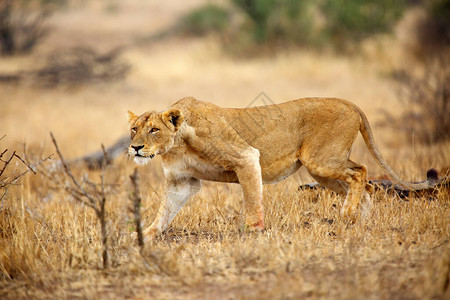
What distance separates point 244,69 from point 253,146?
1379cm

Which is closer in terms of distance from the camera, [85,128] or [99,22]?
[85,128]

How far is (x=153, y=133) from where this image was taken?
439cm

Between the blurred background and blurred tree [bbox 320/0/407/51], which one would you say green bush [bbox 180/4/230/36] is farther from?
blurred tree [bbox 320/0/407/51]

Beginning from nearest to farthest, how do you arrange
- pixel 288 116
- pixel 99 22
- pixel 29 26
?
pixel 288 116, pixel 29 26, pixel 99 22

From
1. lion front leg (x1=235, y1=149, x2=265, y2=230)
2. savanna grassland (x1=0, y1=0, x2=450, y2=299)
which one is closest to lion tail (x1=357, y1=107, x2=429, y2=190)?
savanna grassland (x1=0, y1=0, x2=450, y2=299)

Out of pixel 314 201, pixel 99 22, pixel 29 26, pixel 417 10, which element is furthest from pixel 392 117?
pixel 99 22

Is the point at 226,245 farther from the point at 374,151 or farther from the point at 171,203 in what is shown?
the point at 374,151

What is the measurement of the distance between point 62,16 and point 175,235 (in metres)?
30.9

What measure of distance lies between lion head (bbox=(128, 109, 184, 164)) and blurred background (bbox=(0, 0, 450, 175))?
5357 millimetres

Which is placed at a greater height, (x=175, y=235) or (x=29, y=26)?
(x=29, y=26)

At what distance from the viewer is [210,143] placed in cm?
461

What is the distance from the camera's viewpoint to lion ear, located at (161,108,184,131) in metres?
4.43

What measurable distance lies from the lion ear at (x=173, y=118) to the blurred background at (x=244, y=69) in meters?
5.41

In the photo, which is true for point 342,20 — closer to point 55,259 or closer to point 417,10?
point 417,10
